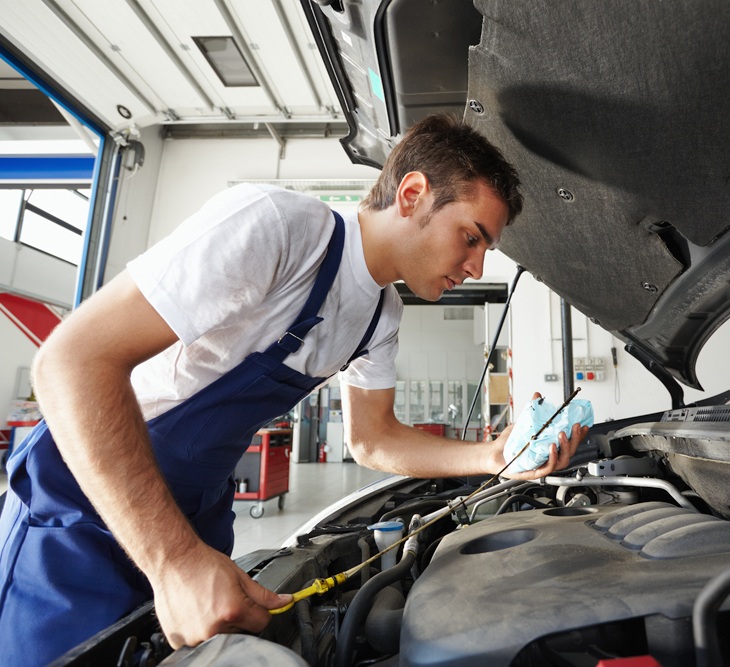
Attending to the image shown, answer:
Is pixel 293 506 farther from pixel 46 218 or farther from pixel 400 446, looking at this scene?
pixel 46 218

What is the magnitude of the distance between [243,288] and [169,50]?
3458 mm

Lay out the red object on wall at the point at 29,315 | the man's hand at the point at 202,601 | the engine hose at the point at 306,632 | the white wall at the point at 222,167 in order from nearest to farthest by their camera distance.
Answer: the man's hand at the point at 202,601 < the engine hose at the point at 306,632 < the white wall at the point at 222,167 < the red object on wall at the point at 29,315

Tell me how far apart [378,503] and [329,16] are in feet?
3.97

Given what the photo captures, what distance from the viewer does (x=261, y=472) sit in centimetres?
426

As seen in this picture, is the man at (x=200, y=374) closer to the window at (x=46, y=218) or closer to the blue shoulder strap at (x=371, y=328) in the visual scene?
the blue shoulder strap at (x=371, y=328)

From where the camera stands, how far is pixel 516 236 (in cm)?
132

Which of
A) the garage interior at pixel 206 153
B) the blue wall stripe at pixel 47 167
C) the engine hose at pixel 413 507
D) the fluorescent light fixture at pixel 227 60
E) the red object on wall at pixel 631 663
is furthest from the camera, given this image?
the blue wall stripe at pixel 47 167

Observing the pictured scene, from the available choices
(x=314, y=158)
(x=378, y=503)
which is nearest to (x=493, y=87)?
(x=378, y=503)

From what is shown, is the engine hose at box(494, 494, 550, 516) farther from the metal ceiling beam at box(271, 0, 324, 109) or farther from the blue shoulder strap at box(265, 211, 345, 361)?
the metal ceiling beam at box(271, 0, 324, 109)

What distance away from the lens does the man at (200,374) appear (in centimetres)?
62

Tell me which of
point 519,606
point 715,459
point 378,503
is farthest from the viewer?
point 378,503

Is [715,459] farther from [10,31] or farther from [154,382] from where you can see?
[10,31]

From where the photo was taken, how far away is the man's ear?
952mm

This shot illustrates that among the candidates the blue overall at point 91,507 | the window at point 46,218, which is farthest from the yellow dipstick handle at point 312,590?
the window at point 46,218
